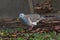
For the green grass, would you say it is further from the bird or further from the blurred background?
the blurred background

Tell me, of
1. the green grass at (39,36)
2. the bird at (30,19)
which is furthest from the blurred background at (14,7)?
the green grass at (39,36)

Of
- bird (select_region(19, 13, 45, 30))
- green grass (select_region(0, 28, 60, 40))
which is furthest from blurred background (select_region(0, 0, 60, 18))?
green grass (select_region(0, 28, 60, 40))

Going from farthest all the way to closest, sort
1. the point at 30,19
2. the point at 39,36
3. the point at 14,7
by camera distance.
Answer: the point at 14,7
the point at 30,19
the point at 39,36

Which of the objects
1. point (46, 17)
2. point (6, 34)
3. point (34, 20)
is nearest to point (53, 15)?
point (46, 17)

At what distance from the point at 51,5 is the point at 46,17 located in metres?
0.48

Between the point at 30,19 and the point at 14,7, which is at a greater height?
the point at 14,7

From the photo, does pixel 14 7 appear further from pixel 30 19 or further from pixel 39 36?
pixel 39 36

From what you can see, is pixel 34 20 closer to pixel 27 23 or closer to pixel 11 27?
pixel 27 23

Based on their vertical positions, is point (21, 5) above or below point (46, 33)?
above

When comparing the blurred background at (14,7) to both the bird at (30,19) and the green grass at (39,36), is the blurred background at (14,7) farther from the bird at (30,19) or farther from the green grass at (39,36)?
the green grass at (39,36)

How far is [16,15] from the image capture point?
906cm

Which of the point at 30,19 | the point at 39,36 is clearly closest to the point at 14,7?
the point at 30,19

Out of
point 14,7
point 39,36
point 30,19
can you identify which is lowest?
point 39,36

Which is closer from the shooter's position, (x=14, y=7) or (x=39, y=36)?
(x=39, y=36)
